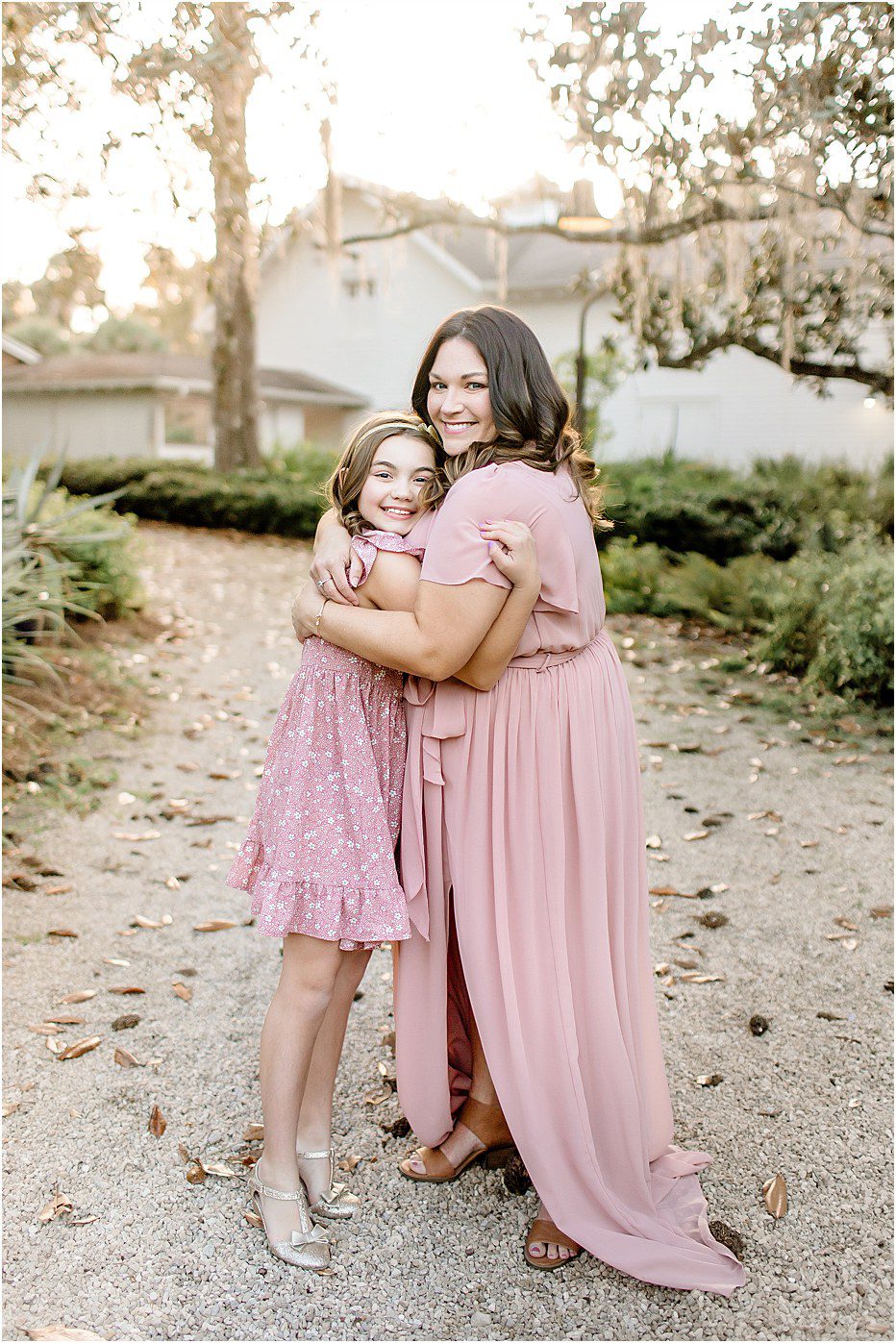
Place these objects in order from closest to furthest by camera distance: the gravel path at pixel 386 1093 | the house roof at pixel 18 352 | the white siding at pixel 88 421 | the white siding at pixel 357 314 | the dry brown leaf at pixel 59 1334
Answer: the dry brown leaf at pixel 59 1334
the gravel path at pixel 386 1093
the white siding at pixel 357 314
the white siding at pixel 88 421
the house roof at pixel 18 352

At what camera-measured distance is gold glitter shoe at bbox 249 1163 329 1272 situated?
2582 millimetres

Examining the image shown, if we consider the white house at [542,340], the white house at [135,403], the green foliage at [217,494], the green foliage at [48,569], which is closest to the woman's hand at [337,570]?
the green foliage at [48,569]

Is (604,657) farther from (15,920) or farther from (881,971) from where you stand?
(15,920)

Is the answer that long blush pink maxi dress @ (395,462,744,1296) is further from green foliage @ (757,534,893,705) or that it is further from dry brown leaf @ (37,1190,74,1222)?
green foliage @ (757,534,893,705)

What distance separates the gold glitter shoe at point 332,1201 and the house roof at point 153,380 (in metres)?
21.0

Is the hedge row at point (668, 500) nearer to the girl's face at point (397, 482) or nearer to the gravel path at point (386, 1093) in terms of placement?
the gravel path at point (386, 1093)

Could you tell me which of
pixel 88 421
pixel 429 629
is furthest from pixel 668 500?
pixel 88 421

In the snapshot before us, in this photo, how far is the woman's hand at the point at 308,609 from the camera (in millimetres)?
2584

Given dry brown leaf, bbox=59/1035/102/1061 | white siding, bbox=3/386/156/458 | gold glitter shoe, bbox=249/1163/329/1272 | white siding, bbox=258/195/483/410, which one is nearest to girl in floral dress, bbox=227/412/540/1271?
gold glitter shoe, bbox=249/1163/329/1272

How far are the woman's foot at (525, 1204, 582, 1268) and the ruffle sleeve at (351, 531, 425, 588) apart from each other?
1.58m

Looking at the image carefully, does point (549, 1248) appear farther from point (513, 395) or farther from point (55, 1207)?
point (513, 395)

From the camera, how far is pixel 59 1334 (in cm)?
236

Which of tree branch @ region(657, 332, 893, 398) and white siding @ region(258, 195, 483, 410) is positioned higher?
white siding @ region(258, 195, 483, 410)

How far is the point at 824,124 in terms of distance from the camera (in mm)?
5168
